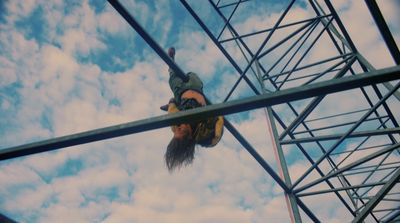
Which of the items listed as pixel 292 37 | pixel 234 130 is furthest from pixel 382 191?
pixel 292 37

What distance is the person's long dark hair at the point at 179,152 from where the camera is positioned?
10.4 feet

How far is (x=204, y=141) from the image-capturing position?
129 inches

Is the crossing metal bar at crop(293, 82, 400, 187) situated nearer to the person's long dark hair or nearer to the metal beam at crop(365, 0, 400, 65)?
the metal beam at crop(365, 0, 400, 65)

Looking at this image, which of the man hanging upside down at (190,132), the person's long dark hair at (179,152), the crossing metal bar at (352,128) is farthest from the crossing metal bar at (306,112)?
the person's long dark hair at (179,152)

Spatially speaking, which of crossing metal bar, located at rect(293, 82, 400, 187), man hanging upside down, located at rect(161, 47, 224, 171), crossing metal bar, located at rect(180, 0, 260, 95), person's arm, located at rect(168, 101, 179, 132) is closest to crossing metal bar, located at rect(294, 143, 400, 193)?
crossing metal bar, located at rect(293, 82, 400, 187)

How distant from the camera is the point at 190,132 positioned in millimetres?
3166

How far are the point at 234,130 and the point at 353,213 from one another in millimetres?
4285

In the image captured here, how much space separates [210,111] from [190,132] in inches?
51.5

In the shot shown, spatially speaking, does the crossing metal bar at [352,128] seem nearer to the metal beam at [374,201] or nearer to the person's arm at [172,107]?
the metal beam at [374,201]

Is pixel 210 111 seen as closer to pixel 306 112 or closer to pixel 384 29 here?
pixel 384 29

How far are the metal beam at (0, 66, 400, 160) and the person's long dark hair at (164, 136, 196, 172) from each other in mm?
1148

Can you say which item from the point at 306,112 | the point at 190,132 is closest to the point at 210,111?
the point at 190,132

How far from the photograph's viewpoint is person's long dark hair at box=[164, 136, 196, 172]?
3160 millimetres

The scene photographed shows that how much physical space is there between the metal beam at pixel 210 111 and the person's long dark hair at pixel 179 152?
3.77 feet
